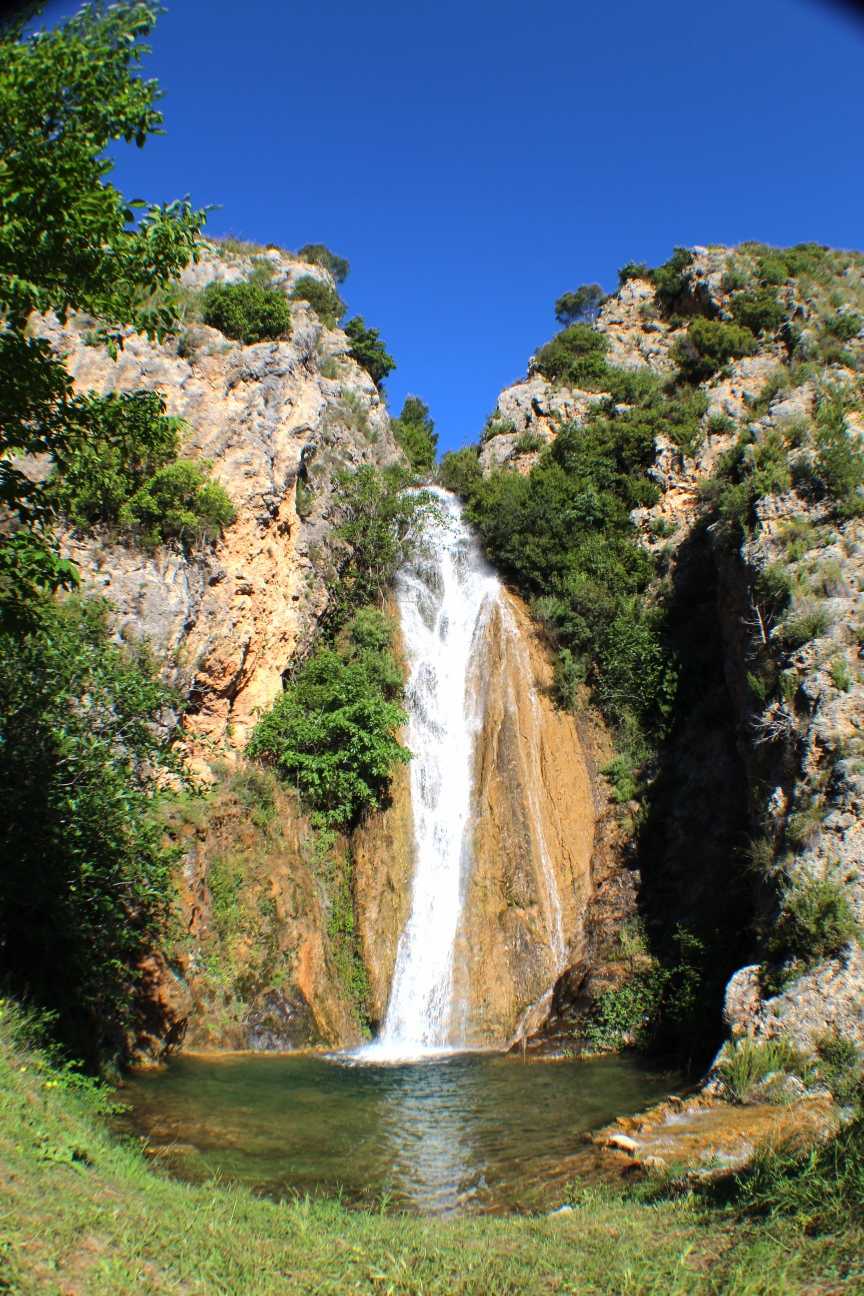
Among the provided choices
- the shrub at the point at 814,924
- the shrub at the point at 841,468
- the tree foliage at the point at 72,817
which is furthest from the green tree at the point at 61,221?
the shrub at the point at 841,468

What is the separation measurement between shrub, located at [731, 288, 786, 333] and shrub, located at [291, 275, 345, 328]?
17180 mm

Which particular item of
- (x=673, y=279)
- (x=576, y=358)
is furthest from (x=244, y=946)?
(x=673, y=279)

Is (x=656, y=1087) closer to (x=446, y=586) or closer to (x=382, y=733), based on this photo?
(x=382, y=733)

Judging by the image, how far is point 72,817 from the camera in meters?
10.2

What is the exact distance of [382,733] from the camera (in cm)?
2012

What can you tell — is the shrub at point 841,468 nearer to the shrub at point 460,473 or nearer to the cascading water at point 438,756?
the cascading water at point 438,756

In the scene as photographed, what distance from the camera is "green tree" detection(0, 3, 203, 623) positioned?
6.87 m

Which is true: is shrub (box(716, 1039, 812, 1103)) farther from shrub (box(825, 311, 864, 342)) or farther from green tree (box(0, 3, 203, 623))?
shrub (box(825, 311, 864, 342))

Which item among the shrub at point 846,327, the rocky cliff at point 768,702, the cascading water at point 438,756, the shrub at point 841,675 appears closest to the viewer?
the rocky cliff at point 768,702

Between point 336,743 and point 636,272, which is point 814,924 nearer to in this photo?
point 336,743

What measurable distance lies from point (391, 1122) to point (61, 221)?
10455 mm

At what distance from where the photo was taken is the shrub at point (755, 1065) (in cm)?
928

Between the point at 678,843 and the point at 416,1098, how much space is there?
30.2 feet

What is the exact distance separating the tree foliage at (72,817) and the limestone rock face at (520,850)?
7952 millimetres
